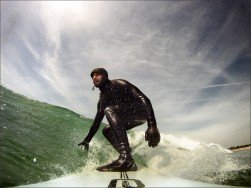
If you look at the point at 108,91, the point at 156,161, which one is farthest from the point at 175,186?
the point at 156,161

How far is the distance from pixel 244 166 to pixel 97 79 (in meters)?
4.97

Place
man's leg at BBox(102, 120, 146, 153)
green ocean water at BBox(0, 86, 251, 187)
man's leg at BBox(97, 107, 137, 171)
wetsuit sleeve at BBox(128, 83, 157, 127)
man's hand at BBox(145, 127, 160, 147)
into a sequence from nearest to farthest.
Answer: man's leg at BBox(97, 107, 137, 171) < man's hand at BBox(145, 127, 160, 147) < wetsuit sleeve at BBox(128, 83, 157, 127) < man's leg at BBox(102, 120, 146, 153) < green ocean water at BBox(0, 86, 251, 187)

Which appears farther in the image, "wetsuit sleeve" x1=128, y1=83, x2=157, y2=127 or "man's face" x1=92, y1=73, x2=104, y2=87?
"man's face" x1=92, y1=73, x2=104, y2=87

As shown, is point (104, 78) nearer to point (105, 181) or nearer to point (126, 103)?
point (126, 103)

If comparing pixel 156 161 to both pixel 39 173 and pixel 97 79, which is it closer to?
pixel 39 173

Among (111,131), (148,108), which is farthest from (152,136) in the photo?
(111,131)

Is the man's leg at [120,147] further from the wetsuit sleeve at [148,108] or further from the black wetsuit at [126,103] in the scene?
the wetsuit sleeve at [148,108]

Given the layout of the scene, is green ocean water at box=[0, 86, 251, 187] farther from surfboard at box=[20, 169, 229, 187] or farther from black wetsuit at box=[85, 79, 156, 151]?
black wetsuit at box=[85, 79, 156, 151]

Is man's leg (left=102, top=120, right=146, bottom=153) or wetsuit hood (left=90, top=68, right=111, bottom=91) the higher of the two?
wetsuit hood (left=90, top=68, right=111, bottom=91)

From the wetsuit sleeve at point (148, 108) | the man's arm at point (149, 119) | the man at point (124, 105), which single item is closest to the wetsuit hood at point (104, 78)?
the man at point (124, 105)

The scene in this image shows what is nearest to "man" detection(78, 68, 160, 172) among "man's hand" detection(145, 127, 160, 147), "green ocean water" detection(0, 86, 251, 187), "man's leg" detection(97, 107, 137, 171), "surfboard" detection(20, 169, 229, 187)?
"man's hand" detection(145, 127, 160, 147)

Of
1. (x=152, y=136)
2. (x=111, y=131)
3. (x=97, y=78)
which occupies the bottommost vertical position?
(x=152, y=136)

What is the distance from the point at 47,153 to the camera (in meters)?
5.95

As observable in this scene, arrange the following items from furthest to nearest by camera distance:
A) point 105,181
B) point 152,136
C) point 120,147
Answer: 1. point 105,181
2. point 152,136
3. point 120,147
